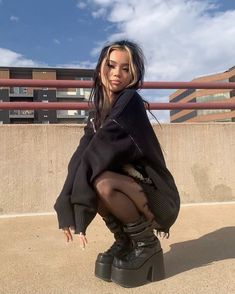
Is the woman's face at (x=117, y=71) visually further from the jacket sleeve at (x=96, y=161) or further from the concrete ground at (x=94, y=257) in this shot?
the concrete ground at (x=94, y=257)

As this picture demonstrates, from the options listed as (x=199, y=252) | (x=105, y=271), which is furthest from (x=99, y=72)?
(x=199, y=252)

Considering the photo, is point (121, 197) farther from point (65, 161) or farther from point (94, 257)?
point (65, 161)

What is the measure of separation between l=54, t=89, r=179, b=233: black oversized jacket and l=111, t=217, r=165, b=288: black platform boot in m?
0.15

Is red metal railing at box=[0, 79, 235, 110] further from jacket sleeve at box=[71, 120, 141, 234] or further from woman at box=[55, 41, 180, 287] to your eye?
jacket sleeve at box=[71, 120, 141, 234]

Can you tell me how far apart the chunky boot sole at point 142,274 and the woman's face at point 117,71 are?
977mm

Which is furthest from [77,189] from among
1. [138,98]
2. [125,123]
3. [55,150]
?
[55,150]

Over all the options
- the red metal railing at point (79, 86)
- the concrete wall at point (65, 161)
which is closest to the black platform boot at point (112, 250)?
the concrete wall at point (65, 161)

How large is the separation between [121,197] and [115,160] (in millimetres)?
192

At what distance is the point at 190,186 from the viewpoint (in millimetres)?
4426

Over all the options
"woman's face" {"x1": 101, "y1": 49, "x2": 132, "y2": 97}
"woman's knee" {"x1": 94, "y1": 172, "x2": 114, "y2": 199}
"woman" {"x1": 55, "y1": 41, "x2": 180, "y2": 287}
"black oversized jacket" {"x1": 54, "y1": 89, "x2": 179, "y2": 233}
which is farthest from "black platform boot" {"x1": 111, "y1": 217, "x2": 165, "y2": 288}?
"woman's face" {"x1": 101, "y1": 49, "x2": 132, "y2": 97}

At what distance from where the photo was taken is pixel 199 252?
9.34 feet

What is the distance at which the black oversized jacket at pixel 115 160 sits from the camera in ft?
6.69

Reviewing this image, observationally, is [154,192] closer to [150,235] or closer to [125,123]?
[150,235]

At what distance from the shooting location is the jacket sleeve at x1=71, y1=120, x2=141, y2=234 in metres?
2.02
